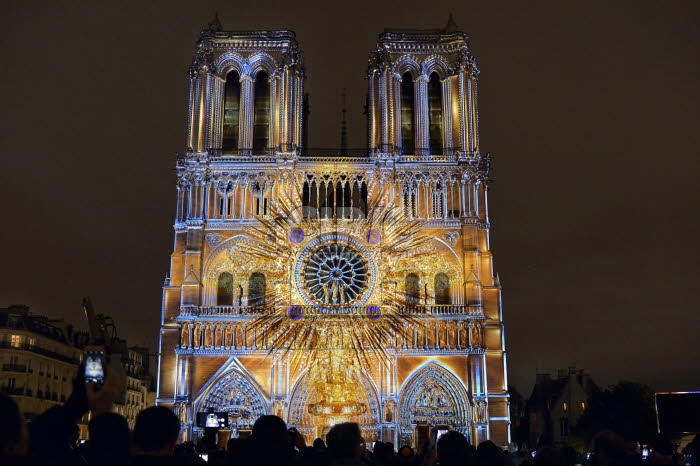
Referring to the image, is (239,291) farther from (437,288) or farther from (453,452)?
(453,452)

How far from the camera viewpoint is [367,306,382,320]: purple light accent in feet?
138

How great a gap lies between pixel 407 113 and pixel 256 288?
13172mm

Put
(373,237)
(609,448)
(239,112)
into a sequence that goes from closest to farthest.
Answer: (609,448)
(373,237)
(239,112)

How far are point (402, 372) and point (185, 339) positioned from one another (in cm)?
1114

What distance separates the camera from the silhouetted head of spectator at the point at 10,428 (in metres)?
4.84

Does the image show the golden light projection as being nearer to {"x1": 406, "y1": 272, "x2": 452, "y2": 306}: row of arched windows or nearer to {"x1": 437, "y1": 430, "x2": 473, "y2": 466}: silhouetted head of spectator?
{"x1": 406, "y1": 272, "x2": 452, "y2": 306}: row of arched windows

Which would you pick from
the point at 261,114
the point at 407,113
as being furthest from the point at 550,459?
the point at 261,114

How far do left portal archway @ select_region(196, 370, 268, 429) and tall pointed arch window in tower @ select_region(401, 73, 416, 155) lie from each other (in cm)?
1541

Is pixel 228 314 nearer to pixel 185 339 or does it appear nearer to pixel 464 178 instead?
pixel 185 339

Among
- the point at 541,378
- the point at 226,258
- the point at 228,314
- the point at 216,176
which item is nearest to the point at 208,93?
the point at 216,176

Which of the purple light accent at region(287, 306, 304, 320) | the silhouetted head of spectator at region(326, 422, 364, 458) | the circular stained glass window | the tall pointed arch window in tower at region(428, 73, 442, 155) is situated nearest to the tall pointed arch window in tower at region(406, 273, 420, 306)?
the circular stained glass window

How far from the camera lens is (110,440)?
5387 mm

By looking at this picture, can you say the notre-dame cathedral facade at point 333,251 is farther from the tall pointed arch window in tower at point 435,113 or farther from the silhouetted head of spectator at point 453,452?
the silhouetted head of spectator at point 453,452

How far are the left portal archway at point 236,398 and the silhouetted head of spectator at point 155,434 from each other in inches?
1448
